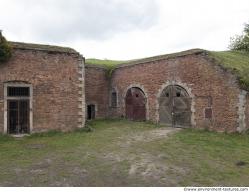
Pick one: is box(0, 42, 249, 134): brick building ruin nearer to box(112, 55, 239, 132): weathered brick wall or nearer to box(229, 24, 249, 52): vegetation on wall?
box(112, 55, 239, 132): weathered brick wall

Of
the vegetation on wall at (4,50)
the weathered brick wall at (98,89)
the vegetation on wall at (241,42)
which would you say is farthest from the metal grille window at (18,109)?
the vegetation on wall at (241,42)

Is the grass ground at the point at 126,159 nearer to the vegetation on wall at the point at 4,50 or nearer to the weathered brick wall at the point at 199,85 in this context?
the weathered brick wall at the point at 199,85

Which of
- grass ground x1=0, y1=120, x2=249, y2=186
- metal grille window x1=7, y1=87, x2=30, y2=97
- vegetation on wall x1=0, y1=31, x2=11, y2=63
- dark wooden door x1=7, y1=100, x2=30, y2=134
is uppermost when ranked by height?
vegetation on wall x1=0, y1=31, x2=11, y2=63

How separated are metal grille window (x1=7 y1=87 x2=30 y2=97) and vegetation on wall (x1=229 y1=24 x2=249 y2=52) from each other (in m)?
22.7

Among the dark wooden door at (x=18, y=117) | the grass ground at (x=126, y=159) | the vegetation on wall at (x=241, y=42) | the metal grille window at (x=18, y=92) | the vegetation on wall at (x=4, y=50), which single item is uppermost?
the vegetation on wall at (x=241, y=42)

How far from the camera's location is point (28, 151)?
10.1 m

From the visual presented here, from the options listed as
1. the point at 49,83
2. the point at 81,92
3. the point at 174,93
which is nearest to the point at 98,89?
the point at 81,92

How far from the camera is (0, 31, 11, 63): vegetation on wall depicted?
12.2m

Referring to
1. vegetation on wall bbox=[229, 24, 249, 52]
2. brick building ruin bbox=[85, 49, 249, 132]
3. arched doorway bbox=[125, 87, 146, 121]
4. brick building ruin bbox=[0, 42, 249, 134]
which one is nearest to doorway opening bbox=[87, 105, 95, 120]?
brick building ruin bbox=[85, 49, 249, 132]

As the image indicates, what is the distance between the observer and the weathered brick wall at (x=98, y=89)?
20102 mm

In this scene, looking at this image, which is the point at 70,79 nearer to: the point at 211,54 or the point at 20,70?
the point at 20,70

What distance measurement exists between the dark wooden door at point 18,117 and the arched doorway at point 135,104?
7.46m

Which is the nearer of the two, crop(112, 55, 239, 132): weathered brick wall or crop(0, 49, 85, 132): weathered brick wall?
crop(0, 49, 85, 132): weathered brick wall

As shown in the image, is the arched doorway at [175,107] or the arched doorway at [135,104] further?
the arched doorway at [135,104]
